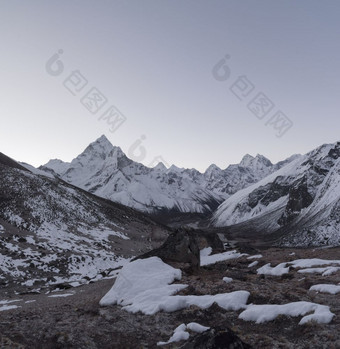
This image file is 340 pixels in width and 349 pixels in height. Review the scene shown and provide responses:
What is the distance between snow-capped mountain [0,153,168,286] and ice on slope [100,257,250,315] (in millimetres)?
13985

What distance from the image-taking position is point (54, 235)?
48250 millimetres

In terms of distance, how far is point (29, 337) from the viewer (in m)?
10.6

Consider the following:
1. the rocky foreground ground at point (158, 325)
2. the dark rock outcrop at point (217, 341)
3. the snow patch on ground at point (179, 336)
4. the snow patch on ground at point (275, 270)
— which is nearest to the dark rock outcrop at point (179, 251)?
the snow patch on ground at point (275, 270)

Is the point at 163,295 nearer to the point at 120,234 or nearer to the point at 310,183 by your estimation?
the point at 120,234

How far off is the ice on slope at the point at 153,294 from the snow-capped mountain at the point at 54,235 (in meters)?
14.0

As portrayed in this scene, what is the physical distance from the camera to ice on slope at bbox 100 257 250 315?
43.3 feet

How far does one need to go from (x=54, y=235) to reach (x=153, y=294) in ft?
123

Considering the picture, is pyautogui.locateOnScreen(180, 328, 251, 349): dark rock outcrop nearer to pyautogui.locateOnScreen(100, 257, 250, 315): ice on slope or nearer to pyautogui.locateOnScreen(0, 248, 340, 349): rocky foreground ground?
pyautogui.locateOnScreen(0, 248, 340, 349): rocky foreground ground

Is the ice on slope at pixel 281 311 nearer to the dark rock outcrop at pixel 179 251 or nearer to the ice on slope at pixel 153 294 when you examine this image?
the ice on slope at pixel 153 294

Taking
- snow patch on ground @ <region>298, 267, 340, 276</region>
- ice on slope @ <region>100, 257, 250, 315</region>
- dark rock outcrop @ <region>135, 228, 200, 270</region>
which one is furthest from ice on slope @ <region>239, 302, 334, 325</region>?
dark rock outcrop @ <region>135, 228, 200, 270</region>

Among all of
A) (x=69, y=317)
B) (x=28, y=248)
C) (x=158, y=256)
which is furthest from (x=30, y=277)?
(x=69, y=317)

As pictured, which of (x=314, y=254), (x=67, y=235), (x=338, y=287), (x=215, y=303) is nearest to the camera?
(x=215, y=303)

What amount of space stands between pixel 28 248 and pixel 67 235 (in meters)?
13.7

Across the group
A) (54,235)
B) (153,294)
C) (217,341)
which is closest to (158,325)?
(153,294)
